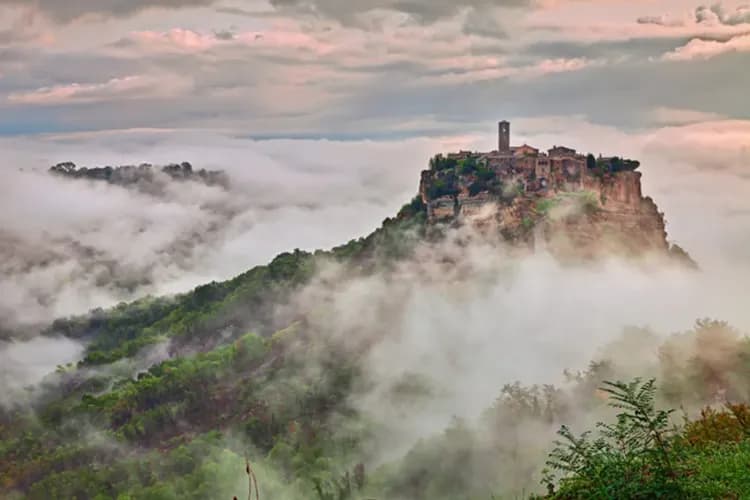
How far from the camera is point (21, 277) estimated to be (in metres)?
179

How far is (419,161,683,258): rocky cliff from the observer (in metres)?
72.0

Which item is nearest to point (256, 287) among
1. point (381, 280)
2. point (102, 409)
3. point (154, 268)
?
point (381, 280)

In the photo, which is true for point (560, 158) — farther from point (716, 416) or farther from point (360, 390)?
point (716, 416)

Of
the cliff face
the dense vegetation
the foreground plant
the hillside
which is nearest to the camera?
the foreground plant

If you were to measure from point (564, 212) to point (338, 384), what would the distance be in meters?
26.8

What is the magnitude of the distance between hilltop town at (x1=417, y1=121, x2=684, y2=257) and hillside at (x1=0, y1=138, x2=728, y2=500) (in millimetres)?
186

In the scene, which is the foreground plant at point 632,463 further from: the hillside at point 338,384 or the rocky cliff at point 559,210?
the rocky cliff at point 559,210

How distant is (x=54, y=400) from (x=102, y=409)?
16.5m

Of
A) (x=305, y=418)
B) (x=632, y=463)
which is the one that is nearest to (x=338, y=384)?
(x=305, y=418)

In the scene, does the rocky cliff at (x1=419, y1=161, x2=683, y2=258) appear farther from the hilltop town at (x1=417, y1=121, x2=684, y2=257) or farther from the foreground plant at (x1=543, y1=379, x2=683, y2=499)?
the foreground plant at (x1=543, y1=379, x2=683, y2=499)

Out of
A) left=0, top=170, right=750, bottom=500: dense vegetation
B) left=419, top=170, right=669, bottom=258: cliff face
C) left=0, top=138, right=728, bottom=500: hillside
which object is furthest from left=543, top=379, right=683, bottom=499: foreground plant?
left=419, top=170, right=669, bottom=258: cliff face

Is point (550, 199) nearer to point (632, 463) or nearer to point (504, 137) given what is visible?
point (504, 137)

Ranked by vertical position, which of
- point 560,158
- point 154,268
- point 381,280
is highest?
point 560,158

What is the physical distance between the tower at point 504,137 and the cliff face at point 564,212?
143 inches
